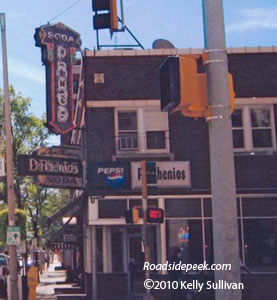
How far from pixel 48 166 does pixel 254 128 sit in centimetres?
712

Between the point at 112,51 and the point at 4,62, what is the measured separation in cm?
377

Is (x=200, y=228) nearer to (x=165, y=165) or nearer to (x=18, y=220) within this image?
(x=165, y=165)

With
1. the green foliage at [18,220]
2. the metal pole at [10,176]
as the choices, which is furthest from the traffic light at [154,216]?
the green foliage at [18,220]

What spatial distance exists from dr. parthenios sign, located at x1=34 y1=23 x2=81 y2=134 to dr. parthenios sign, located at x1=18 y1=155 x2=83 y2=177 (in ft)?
4.42

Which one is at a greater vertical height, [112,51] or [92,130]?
[112,51]

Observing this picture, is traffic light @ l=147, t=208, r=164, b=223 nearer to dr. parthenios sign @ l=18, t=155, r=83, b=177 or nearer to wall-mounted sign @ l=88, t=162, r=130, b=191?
wall-mounted sign @ l=88, t=162, r=130, b=191

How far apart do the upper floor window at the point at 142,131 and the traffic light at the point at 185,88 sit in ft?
49.1

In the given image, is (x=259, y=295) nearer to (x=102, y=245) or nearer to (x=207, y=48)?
(x=102, y=245)

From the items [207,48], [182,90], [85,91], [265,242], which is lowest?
[265,242]

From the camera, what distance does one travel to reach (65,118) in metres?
20.8

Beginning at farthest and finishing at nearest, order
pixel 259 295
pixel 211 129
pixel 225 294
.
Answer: pixel 259 295 < pixel 211 129 < pixel 225 294

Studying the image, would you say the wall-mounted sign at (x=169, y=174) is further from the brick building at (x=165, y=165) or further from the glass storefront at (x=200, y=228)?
the glass storefront at (x=200, y=228)

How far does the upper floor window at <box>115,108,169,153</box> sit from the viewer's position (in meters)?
20.5

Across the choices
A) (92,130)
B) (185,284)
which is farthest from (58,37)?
(185,284)
